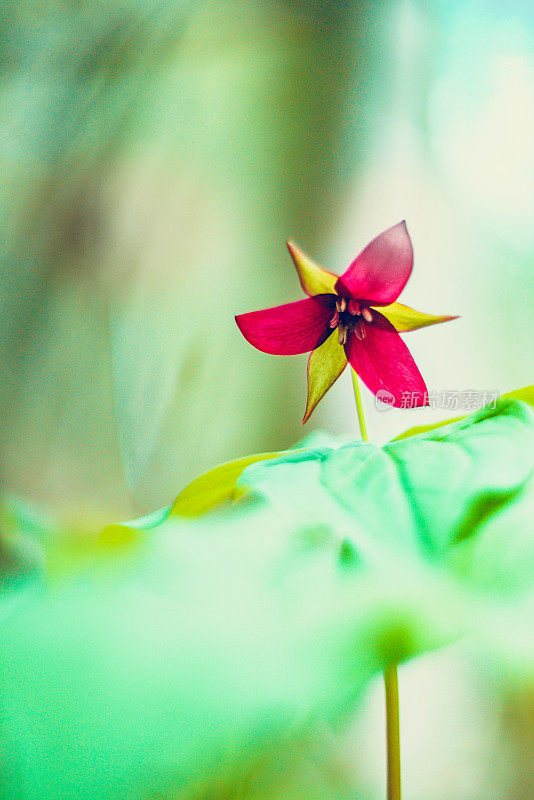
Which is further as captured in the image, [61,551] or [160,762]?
[61,551]

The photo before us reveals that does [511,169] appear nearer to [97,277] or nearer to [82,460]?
[97,277]

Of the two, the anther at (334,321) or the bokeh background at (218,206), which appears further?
the bokeh background at (218,206)

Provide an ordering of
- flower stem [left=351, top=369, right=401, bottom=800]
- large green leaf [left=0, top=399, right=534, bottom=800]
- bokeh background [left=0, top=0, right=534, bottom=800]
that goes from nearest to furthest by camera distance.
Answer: large green leaf [left=0, top=399, right=534, bottom=800], flower stem [left=351, top=369, right=401, bottom=800], bokeh background [left=0, top=0, right=534, bottom=800]

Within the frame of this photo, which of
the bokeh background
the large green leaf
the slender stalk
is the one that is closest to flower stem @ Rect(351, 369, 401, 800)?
the slender stalk

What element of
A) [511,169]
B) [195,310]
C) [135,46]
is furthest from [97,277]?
[511,169]

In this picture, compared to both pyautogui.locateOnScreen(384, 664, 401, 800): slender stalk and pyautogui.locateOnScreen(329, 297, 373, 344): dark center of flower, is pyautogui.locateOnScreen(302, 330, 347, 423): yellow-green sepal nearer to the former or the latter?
pyautogui.locateOnScreen(329, 297, 373, 344): dark center of flower

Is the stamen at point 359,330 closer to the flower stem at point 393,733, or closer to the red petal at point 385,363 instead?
the red petal at point 385,363

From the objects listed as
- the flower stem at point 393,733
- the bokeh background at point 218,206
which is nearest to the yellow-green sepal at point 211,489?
the flower stem at point 393,733
